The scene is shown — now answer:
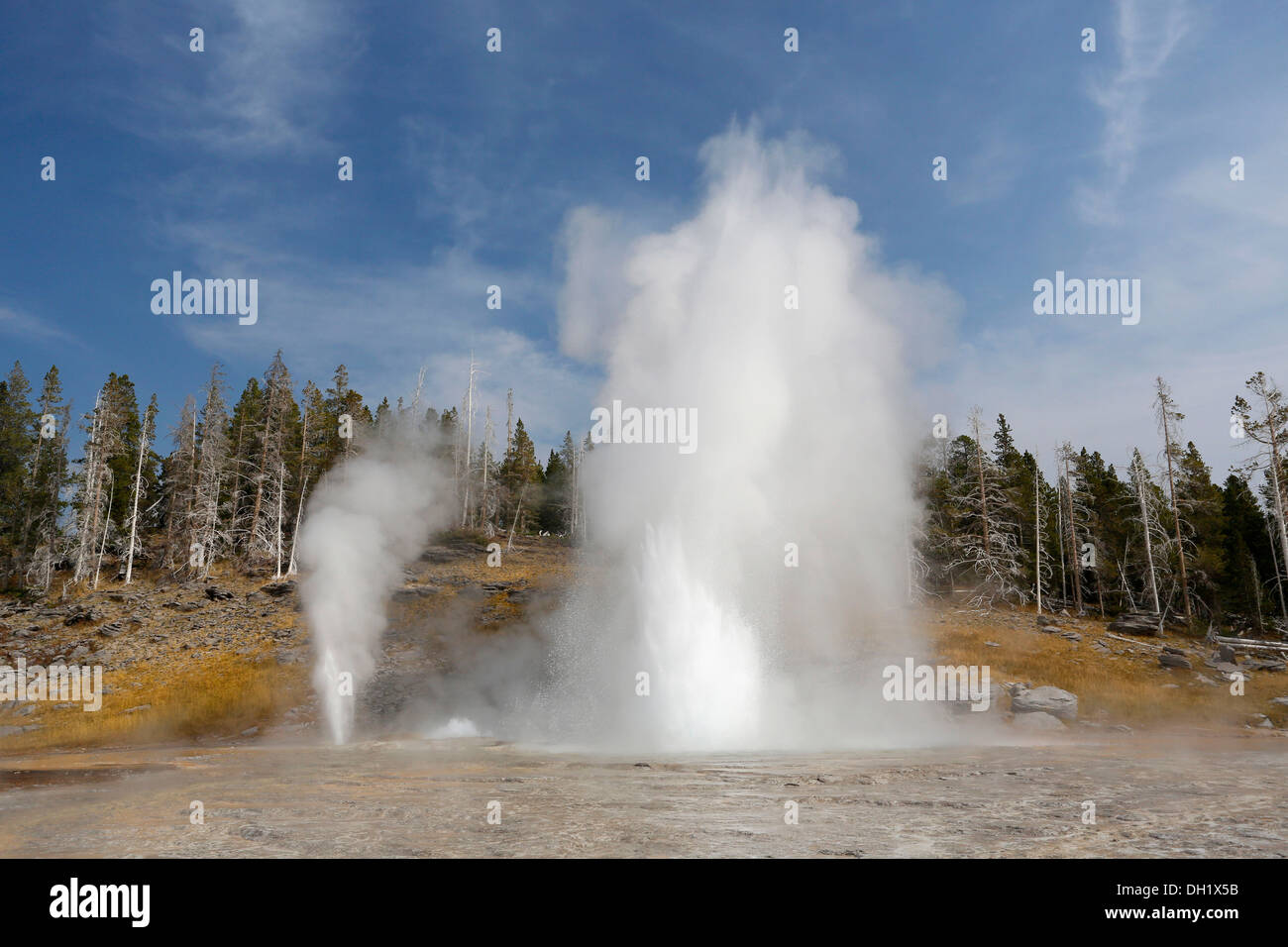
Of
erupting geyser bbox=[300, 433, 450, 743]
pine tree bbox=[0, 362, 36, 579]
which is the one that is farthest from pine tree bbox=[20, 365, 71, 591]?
erupting geyser bbox=[300, 433, 450, 743]

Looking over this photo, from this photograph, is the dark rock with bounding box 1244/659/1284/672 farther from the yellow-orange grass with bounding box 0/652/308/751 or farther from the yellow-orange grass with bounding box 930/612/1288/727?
the yellow-orange grass with bounding box 0/652/308/751

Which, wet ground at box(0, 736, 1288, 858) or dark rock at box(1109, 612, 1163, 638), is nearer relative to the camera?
wet ground at box(0, 736, 1288, 858)

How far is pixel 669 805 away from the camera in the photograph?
10875 millimetres

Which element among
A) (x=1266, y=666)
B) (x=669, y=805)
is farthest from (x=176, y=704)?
(x=1266, y=666)

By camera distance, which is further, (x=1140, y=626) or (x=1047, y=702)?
(x=1140, y=626)

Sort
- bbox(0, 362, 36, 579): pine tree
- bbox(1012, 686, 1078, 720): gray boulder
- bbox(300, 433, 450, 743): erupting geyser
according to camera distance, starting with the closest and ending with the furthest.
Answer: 1. bbox(1012, 686, 1078, 720): gray boulder
2. bbox(300, 433, 450, 743): erupting geyser
3. bbox(0, 362, 36, 579): pine tree

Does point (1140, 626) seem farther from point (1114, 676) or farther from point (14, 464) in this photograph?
point (14, 464)

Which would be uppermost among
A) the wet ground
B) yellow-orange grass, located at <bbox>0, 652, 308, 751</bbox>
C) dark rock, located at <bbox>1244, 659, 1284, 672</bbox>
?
the wet ground

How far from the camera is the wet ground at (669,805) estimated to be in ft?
27.5

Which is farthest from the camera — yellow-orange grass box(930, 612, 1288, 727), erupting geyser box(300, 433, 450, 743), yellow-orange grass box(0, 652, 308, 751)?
erupting geyser box(300, 433, 450, 743)

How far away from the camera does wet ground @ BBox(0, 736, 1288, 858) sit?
838 cm

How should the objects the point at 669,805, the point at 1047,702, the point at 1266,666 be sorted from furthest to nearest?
the point at 1266,666, the point at 1047,702, the point at 669,805
